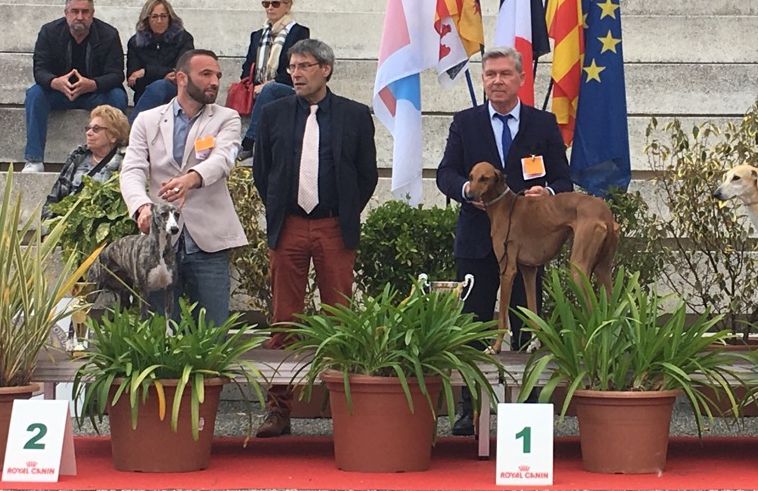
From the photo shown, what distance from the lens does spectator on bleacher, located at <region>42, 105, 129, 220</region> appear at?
28.9ft

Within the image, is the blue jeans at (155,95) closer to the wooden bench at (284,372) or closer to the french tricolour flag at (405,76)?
the french tricolour flag at (405,76)

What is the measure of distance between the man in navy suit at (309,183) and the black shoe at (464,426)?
2.52 ft

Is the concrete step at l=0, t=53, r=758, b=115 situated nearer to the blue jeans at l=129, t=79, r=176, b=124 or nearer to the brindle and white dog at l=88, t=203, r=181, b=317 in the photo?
the blue jeans at l=129, t=79, r=176, b=124

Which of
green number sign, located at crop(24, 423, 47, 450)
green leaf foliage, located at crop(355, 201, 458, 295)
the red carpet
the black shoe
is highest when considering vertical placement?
green leaf foliage, located at crop(355, 201, 458, 295)

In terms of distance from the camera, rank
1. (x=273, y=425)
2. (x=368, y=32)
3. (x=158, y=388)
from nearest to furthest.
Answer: (x=158, y=388), (x=273, y=425), (x=368, y=32)

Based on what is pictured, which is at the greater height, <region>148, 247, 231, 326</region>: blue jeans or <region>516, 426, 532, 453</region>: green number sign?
<region>148, 247, 231, 326</region>: blue jeans

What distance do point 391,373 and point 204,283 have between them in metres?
1.58

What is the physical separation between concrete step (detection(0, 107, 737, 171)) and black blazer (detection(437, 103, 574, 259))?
3526 mm

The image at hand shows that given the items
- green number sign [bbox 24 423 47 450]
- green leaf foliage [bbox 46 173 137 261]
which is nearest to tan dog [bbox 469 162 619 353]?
green number sign [bbox 24 423 47 450]

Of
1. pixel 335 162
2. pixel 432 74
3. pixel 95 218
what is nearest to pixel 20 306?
pixel 335 162

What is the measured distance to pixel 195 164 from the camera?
7062mm

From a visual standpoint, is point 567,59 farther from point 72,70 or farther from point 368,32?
point 72,70

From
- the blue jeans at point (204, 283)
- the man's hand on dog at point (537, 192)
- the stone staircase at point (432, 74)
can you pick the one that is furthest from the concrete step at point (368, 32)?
the man's hand on dog at point (537, 192)

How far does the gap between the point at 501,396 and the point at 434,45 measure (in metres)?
2.75
